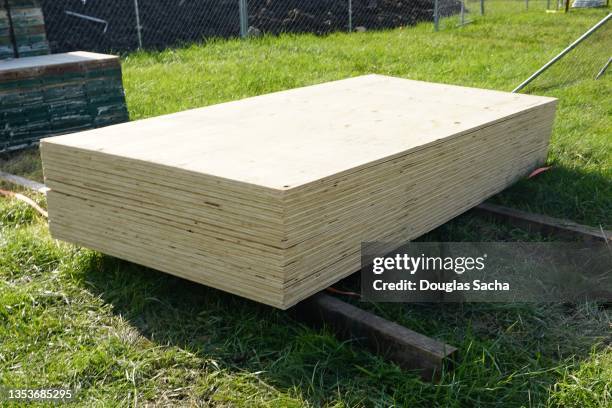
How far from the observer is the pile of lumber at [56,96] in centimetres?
539

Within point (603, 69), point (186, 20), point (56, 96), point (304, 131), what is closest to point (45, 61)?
point (56, 96)

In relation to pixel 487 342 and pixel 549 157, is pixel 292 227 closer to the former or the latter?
pixel 487 342

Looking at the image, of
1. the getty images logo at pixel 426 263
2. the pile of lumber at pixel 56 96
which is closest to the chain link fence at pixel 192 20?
the pile of lumber at pixel 56 96

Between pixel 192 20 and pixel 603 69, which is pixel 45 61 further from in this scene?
pixel 192 20

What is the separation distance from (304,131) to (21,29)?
3884mm

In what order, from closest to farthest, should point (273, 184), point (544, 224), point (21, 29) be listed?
point (273, 184) → point (544, 224) → point (21, 29)

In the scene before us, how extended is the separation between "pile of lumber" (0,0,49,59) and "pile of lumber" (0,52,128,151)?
31 centimetres

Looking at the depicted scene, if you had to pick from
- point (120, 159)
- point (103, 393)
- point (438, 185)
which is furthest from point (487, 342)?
point (120, 159)

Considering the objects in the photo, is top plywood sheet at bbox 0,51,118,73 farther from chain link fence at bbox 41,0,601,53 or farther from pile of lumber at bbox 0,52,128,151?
chain link fence at bbox 41,0,601,53

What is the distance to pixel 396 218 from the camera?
314 cm

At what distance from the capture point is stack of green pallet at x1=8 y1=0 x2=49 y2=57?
6160 mm

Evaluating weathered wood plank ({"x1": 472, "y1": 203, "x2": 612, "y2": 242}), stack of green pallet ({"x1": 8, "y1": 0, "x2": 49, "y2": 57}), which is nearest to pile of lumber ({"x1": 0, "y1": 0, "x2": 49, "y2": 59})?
stack of green pallet ({"x1": 8, "y1": 0, "x2": 49, "y2": 57})
